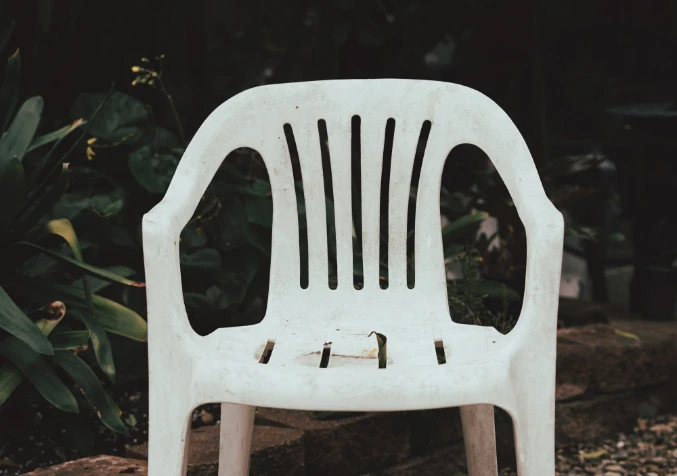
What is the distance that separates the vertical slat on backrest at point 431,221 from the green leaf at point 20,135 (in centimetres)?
99

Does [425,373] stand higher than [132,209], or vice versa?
[132,209]

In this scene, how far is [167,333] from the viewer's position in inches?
54.6

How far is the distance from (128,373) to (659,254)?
6.73 feet

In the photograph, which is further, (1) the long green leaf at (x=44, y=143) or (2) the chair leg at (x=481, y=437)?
(1) the long green leaf at (x=44, y=143)

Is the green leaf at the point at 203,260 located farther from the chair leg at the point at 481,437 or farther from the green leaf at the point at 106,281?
the chair leg at the point at 481,437

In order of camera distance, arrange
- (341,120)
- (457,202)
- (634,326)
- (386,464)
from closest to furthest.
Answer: (341,120)
(386,464)
(457,202)
(634,326)

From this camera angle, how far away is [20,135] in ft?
7.04

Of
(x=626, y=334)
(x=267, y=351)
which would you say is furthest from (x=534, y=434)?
(x=626, y=334)

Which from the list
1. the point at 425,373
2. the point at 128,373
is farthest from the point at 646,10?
the point at 425,373

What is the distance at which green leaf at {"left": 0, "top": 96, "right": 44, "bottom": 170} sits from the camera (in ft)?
6.99

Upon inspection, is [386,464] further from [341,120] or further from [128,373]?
[341,120]

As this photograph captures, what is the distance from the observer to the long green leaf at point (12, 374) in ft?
6.31

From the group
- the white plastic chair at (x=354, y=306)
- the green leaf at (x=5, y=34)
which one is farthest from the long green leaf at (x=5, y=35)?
Result: the white plastic chair at (x=354, y=306)

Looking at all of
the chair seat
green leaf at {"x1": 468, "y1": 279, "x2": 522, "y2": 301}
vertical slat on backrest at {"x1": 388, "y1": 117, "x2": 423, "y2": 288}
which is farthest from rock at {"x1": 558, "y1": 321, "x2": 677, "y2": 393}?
the chair seat
